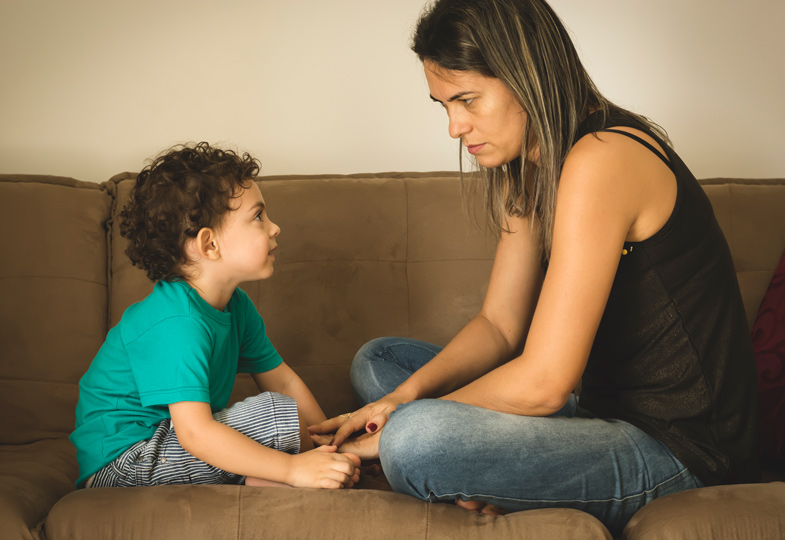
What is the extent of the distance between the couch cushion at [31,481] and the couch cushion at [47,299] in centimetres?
9

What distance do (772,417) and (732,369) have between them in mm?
422

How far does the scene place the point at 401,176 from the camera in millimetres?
1975

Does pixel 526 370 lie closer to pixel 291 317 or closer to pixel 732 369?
pixel 732 369

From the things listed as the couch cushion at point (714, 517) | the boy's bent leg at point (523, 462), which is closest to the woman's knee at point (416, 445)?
the boy's bent leg at point (523, 462)

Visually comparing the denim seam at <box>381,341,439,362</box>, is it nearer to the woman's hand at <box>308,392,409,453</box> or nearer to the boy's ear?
the woman's hand at <box>308,392,409,453</box>

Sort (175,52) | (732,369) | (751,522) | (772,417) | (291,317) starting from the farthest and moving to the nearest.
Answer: (175,52) → (291,317) → (772,417) → (732,369) → (751,522)

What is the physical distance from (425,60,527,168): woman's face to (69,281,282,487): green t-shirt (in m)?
0.58

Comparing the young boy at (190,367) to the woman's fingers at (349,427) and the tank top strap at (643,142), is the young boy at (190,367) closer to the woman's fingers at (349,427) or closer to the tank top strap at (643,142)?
the woman's fingers at (349,427)

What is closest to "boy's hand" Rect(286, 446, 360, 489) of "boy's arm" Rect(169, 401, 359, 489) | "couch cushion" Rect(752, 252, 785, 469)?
"boy's arm" Rect(169, 401, 359, 489)

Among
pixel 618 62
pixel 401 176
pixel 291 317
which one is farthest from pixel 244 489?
Answer: pixel 618 62

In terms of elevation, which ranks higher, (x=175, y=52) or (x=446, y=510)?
(x=175, y=52)

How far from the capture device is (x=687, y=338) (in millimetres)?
1141

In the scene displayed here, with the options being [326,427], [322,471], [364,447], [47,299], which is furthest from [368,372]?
[47,299]

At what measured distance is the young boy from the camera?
1.19 meters
